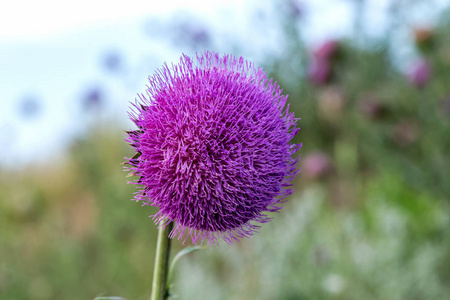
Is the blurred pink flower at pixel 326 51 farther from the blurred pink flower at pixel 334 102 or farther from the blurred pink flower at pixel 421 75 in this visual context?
the blurred pink flower at pixel 421 75

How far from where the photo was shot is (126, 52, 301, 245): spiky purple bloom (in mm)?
1480

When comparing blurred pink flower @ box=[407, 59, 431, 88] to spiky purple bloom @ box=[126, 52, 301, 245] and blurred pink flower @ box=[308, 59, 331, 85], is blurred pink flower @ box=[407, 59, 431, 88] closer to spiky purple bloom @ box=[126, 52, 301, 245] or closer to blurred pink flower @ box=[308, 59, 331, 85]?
blurred pink flower @ box=[308, 59, 331, 85]

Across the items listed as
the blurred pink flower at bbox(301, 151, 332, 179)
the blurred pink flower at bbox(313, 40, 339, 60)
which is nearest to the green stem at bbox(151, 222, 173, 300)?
the blurred pink flower at bbox(301, 151, 332, 179)

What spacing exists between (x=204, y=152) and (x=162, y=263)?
0.40m

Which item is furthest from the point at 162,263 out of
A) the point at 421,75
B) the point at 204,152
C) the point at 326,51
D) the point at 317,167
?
the point at 421,75

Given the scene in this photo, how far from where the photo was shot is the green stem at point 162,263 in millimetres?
1526

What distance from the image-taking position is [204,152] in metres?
1.50

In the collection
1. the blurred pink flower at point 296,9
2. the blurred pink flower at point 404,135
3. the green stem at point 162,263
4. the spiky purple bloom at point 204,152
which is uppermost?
the blurred pink flower at point 296,9

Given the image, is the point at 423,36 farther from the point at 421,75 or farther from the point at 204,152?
the point at 204,152

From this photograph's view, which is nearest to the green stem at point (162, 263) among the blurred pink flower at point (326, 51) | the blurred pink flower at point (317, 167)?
the blurred pink flower at point (317, 167)

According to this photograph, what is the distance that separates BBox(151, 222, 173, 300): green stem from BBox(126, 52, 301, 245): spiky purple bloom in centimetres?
5

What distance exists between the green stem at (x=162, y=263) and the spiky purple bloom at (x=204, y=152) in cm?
5

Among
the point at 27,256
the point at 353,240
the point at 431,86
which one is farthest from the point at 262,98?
the point at 431,86

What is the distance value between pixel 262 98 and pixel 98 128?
17.9 feet
